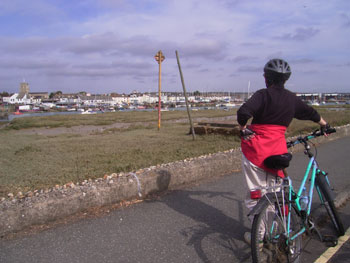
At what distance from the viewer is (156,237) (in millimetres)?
3645

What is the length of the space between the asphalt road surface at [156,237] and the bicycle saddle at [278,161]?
41.8 inches

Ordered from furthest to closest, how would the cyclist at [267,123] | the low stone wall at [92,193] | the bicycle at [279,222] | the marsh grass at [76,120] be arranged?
1. the marsh grass at [76,120]
2. the low stone wall at [92,193]
3. the cyclist at [267,123]
4. the bicycle at [279,222]

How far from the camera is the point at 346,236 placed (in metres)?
3.70

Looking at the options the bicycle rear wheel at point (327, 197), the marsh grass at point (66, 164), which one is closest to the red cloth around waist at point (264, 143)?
the bicycle rear wheel at point (327, 197)

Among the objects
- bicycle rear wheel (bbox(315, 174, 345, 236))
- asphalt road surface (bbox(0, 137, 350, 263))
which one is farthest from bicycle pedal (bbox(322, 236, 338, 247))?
bicycle rear wheel (bbox(315, 174, 345, 236))

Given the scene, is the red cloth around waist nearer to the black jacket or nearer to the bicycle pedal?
the black jacket

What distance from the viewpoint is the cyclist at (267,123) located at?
3035mm

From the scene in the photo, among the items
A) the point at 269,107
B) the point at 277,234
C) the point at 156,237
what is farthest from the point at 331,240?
the point at 156,237

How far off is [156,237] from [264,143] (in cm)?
171

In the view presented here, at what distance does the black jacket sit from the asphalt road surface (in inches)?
58.5

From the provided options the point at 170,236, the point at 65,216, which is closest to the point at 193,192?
the point at 170,236

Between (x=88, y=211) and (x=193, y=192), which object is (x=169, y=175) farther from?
(x=88, y=211)

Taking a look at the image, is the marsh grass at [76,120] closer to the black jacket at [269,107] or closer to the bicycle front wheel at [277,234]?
the black jacket at [269,107]

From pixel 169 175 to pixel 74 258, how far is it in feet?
8.22
